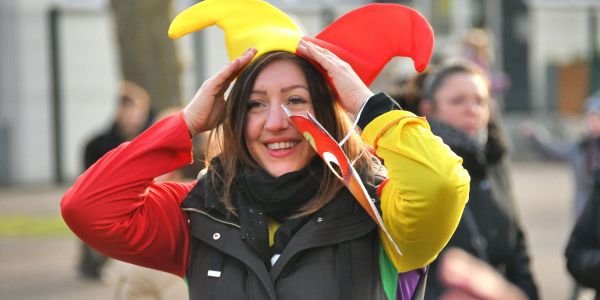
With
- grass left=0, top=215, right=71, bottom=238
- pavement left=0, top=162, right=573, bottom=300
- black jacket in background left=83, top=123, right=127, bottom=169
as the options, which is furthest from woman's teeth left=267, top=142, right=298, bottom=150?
grass left=0, top=215, right=71, bottom=238

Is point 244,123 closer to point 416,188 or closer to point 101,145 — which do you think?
point 416,188

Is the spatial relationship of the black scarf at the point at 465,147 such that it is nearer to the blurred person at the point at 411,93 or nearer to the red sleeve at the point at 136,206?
the blurred person at the point at 411,93

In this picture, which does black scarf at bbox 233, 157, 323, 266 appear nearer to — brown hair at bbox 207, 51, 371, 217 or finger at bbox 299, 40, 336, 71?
brown hair at bbox 207, 51, 371, 217

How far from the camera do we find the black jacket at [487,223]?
439cm

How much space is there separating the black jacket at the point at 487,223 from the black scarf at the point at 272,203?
135 centimetres

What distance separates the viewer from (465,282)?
1546 millimetres

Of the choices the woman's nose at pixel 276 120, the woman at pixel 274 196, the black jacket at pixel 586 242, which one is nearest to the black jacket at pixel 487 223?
the black jacket at pixel 586 242

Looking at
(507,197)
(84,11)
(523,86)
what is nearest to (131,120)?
(507,197)

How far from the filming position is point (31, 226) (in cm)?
1411

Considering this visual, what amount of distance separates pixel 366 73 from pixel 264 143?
38 cm

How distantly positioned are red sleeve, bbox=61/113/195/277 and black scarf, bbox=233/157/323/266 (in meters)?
0.21

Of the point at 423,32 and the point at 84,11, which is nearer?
the point at 423,32

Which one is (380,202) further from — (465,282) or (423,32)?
(465,282)

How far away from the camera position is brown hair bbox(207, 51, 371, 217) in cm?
315
